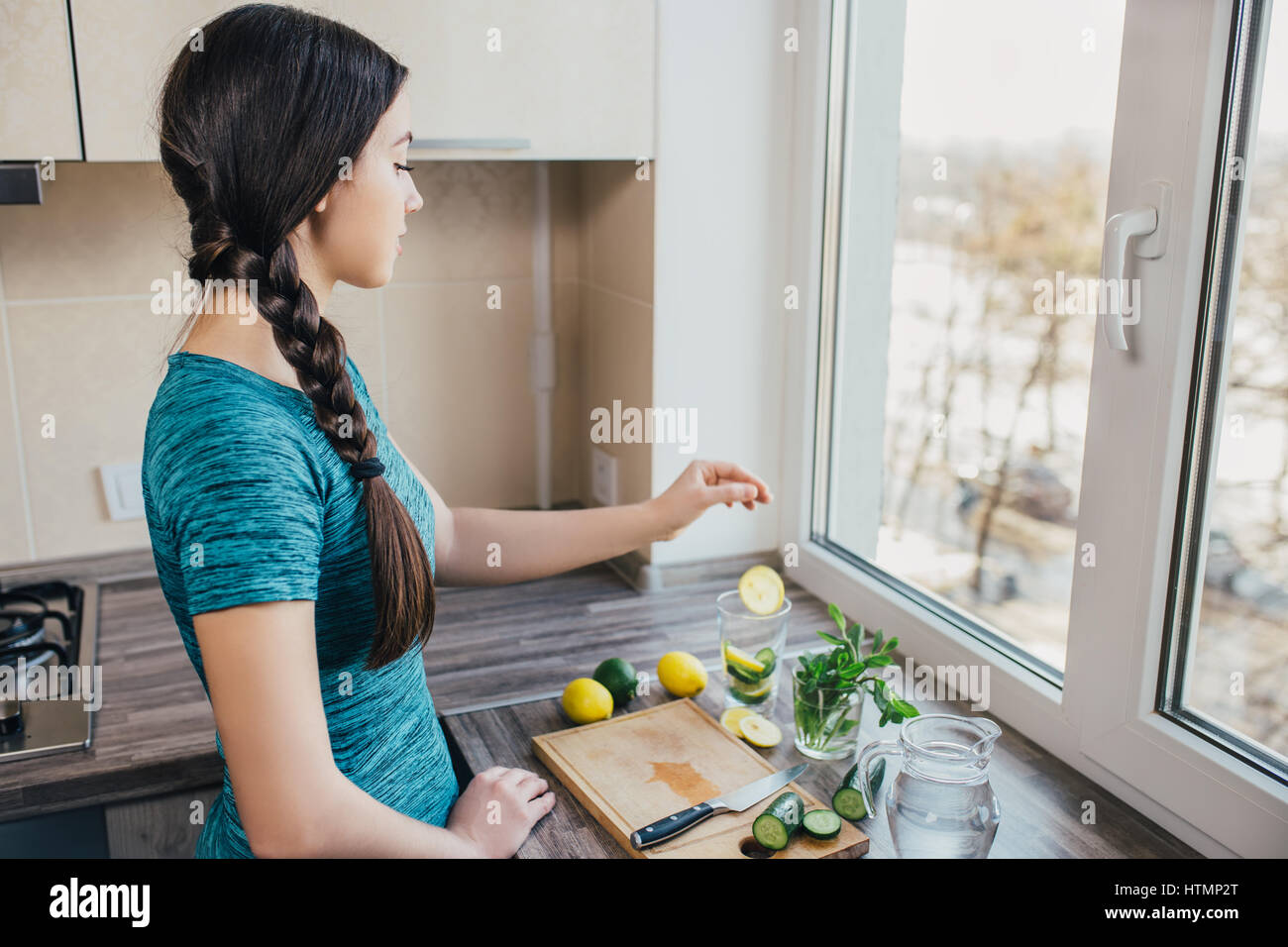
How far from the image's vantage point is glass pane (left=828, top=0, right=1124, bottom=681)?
55.0 inches

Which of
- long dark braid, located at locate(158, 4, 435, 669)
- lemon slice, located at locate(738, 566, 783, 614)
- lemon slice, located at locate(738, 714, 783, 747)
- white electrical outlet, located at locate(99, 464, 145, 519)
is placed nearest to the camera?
long dark braid, located at locate(158, 4, 435, 669)

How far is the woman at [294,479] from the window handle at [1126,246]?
654 millimetres

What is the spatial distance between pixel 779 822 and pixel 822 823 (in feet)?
0.15

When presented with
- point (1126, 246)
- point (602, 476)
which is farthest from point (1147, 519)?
point (602, 476)

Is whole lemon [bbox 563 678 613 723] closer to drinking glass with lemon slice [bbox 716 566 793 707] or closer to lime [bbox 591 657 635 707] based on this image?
lime [bbox 591 657 635 707]

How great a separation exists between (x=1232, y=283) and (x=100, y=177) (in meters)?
1.45

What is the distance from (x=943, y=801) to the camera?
3.17ft

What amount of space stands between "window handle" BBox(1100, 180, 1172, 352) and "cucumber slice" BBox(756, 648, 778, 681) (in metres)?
0.50

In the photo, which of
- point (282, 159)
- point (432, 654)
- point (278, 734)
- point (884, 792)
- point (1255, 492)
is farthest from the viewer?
point (432, 654)

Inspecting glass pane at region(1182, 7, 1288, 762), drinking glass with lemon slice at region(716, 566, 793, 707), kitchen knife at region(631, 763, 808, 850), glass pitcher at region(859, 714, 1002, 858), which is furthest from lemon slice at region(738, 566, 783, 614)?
glass pane at region(1182, 7, 1288, 762)

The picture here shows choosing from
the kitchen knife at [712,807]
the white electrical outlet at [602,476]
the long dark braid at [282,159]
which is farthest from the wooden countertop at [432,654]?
the long dark braid at [282,159]

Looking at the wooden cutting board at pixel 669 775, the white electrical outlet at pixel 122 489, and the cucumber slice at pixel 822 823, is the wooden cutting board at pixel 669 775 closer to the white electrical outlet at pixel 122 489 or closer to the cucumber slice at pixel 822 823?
the cucumber slice at pixel 822 823

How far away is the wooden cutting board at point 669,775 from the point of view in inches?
39.7

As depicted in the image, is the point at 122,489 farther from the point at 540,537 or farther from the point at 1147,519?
the point at 1147,519
